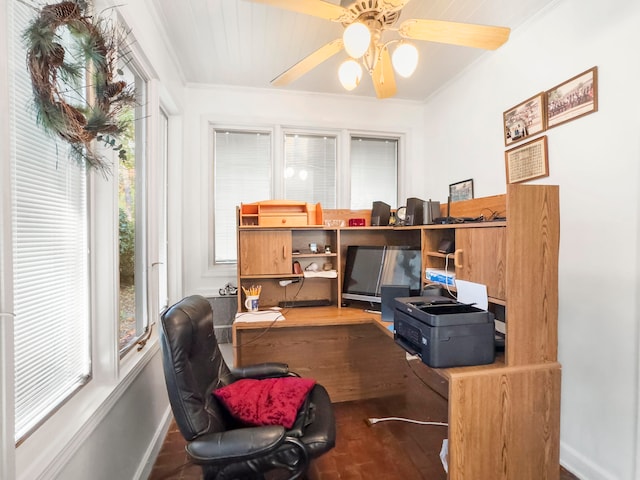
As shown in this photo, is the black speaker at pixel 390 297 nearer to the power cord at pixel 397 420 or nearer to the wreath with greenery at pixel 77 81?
the power cord at pixel 397 420

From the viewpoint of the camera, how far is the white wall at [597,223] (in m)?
1.48

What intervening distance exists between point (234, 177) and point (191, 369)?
202 centimetres

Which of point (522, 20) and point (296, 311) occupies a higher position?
point (522, 20)

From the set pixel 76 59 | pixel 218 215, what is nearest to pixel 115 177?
pixel 76 59

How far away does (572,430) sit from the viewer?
1774 mm

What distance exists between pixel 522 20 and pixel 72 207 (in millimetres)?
2804

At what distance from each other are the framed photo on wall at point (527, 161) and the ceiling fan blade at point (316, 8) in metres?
1.45

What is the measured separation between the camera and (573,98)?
1736 millimetres

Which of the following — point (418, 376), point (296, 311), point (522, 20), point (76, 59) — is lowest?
point (418, 376)

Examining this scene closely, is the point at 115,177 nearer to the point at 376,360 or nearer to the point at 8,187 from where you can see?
the point at 8,187

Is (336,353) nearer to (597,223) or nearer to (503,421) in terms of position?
(503,421)

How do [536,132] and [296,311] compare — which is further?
[296,311]

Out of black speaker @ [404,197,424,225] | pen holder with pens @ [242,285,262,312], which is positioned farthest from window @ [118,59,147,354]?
black speaker @ [404,197,424,225]

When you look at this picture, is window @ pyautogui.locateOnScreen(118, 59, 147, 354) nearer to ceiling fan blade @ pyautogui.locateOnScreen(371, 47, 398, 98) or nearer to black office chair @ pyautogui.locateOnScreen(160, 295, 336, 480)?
black office chair @ pyautogui.locateOnScreen(160, 295, 336, 480)
